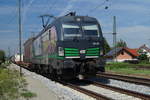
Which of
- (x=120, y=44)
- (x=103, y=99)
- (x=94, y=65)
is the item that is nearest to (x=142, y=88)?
(x=94, y=65)

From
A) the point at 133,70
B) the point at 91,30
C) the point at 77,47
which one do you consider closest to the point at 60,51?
the point at 77,47

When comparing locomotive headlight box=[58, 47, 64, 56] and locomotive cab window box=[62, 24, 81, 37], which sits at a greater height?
locomotive cab window box=[62, 24, 81, 37]

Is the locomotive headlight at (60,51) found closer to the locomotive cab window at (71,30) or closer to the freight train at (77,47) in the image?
the freight train at (77,47)

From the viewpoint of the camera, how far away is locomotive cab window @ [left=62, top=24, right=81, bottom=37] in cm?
1612

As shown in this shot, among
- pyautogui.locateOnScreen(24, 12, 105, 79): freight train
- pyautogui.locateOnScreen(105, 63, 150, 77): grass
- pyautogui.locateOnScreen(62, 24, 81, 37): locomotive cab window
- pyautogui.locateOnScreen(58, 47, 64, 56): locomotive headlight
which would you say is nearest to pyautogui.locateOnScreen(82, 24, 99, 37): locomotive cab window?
pyautogui.locateOnScreen(24, 12, 105, 79): freight train

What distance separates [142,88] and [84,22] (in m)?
4.89

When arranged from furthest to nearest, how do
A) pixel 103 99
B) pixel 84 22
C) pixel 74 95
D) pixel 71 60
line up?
pixel 84 22 < pixel 71 60 < pixel 74 95 < pixel 103 99

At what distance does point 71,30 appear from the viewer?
16.3 metres

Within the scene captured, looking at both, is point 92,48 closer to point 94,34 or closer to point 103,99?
point 94,34

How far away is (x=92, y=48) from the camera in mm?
16047

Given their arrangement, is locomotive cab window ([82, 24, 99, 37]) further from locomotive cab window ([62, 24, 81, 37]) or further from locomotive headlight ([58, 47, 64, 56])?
locomotive headlight ([58, 47, 64, 56])

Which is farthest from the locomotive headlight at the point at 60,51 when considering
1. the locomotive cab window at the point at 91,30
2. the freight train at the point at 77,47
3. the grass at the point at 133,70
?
the grass at the point at 133,70

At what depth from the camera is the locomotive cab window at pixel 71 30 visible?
52.9 feet

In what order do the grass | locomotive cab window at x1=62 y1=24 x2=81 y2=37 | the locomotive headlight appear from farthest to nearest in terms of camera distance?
the grass < locomotive cab window at x1=62 y1=24 x2=81 y2=37 < the locomotive headlight
